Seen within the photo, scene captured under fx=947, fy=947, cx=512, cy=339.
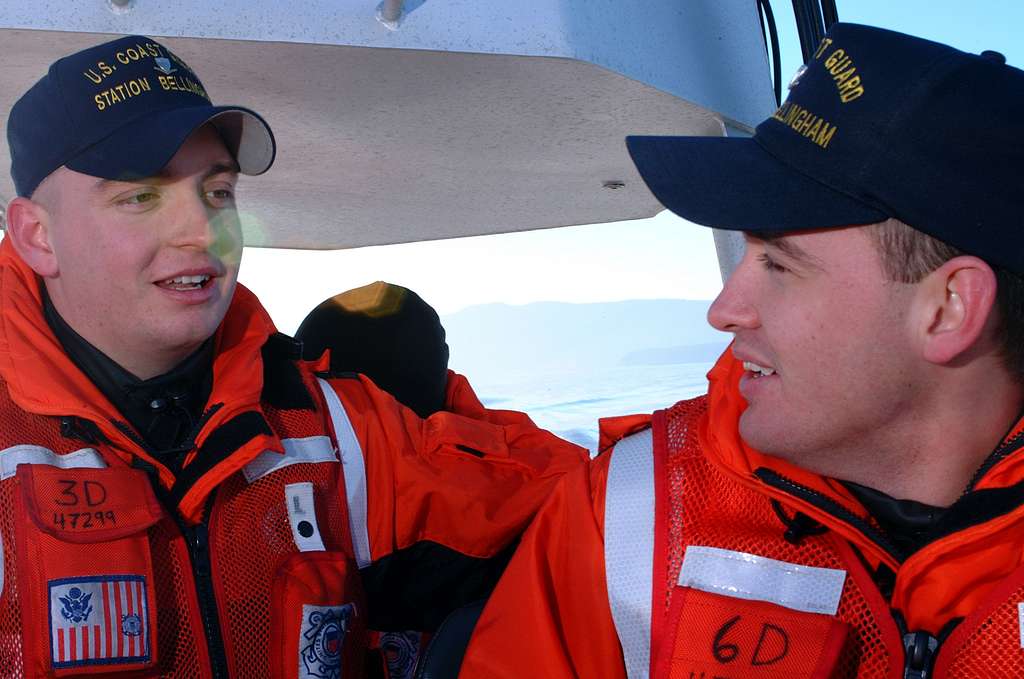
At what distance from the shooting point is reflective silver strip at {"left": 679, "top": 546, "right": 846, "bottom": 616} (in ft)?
4.85

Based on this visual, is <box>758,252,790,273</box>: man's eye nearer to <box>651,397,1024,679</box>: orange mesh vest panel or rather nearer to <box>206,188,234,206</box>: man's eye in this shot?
<box>651,397,1024,679</box>: orange mesh vest panel

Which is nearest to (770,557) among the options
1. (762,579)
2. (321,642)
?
(762,579)

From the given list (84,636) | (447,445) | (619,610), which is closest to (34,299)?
(84,636)

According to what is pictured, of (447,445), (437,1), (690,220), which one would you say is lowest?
(447,445)

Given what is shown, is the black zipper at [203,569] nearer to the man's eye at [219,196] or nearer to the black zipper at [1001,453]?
the man's eye at [219,196]

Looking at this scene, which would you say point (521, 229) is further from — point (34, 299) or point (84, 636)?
point (84, 636)

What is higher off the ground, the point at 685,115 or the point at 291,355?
the point at 685,115

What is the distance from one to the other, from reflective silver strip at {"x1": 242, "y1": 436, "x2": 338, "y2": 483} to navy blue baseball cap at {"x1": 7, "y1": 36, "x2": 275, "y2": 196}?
605mm

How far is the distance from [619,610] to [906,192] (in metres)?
0.78

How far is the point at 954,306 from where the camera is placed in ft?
4.57

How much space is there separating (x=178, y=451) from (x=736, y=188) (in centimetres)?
117

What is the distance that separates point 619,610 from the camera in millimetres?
1544

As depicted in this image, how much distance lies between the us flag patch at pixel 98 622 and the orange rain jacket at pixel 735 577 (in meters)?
0.59

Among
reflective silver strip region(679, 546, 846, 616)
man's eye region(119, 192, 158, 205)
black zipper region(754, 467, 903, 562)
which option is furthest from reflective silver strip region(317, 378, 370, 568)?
black zipper region(754, 467, 903, 562)
